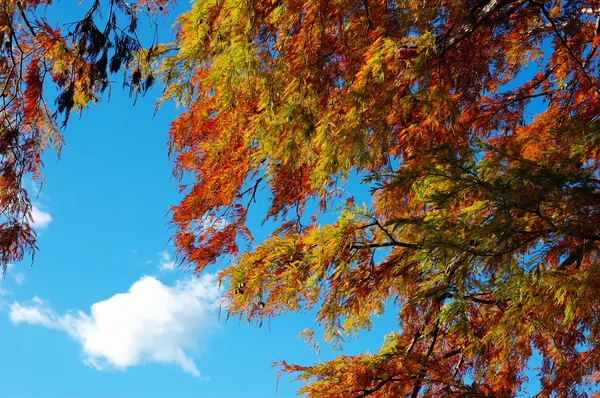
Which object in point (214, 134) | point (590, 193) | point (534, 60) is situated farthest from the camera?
point (534, 60)

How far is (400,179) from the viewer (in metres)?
Result: 3.02

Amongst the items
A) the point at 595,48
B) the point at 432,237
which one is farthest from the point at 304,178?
the point at 595,48

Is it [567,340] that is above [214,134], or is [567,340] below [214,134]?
below

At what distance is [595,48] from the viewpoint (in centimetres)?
483

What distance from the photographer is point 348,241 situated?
348 cm

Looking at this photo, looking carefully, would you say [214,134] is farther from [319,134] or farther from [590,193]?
[590,193]

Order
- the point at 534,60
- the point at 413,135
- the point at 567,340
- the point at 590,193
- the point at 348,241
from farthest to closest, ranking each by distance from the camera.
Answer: the point at 534,60
the point at 413,135
the point at 567,340
the point at 348,241
the point at 590,193

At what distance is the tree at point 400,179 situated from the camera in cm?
292

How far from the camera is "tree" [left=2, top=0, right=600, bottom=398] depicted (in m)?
2.92

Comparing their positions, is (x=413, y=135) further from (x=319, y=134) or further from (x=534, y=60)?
(x=534, y=60)

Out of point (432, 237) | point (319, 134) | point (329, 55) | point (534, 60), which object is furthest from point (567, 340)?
point (534, 60)

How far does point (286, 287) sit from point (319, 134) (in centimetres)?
96

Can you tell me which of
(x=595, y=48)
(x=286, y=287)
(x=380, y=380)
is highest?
(x=595, y=48)

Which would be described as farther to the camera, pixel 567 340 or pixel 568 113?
pixel 568 113
